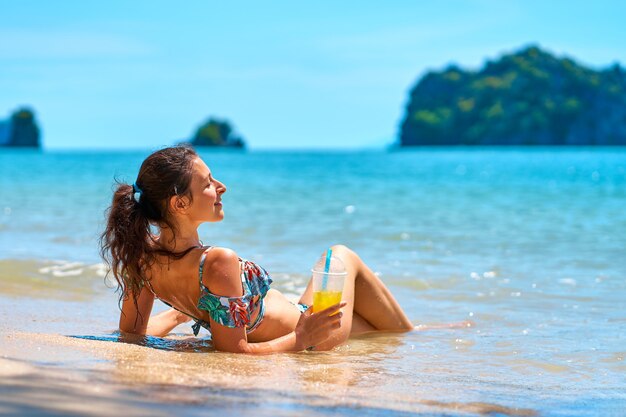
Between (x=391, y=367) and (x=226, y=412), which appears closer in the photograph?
(x=226, y=412)

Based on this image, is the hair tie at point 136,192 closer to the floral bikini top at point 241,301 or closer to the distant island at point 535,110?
the floral bikini top at point 241,301

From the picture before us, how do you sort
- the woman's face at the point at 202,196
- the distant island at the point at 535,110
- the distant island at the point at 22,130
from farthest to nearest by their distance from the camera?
the distant island at the point at 535,110 < the distant island at the point at 22,130 < the woman's face at the point at 202,196

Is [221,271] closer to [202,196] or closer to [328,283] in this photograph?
[202,196]

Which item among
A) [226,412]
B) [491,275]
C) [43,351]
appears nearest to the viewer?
[226,412]

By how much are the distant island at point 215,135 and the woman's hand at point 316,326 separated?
14364cm

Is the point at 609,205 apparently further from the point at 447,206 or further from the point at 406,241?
the point at 406,241

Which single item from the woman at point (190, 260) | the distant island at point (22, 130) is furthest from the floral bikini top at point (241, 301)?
the distant island at point (22, 130)

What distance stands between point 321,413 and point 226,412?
1.08 feet

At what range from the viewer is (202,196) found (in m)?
3.85

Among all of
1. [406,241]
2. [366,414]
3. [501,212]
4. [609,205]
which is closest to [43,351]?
[366,414]

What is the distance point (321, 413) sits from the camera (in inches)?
108

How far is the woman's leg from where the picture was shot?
15.3 ft

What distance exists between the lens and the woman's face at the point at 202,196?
12.6ft

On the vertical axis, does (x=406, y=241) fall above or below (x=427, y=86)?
below
